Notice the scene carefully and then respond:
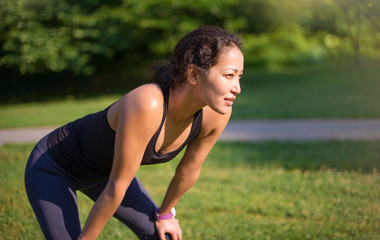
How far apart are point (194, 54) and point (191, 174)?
0.80m

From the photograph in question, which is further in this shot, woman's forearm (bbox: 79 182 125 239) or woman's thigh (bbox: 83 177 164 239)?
woman's thigh (bbox: 83 177 164 239)

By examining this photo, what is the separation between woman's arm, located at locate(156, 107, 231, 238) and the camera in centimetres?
253

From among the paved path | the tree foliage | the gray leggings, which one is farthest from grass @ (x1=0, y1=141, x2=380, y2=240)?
the tree foliage

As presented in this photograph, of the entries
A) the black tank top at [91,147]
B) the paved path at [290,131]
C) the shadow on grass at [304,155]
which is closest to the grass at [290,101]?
the paved path at [290,131]

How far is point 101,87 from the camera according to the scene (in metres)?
22.1

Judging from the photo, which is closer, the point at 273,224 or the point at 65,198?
the point at 65,198

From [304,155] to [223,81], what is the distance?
16.3ft

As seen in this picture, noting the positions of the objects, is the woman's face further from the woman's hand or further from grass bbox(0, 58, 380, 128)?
grass bbox(0, 58, 380, 128)

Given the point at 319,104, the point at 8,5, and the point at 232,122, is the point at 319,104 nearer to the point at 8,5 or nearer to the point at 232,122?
the point at 232,122

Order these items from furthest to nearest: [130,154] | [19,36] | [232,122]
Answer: [19,36]
[232,122]
[130,154]

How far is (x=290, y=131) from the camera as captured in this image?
882 cm

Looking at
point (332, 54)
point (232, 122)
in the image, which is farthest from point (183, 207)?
point (332, 54)

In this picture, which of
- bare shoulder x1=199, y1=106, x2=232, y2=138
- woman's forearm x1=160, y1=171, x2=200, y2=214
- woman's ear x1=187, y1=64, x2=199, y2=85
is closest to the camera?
woman's ear x1=187, y1=64, x2=199, y2=85

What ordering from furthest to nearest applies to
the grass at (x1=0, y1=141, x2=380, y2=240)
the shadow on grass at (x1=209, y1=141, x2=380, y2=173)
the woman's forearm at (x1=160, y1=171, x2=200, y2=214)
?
1. the shadow on grass at (x1=209, y1=141, x2=380, y2=173)
2. the grass at (x1=0, y1=141, x2=380, y2=240)
3. the woman's forearm at (x1=160, y1=171, x2=200, y2=214)
